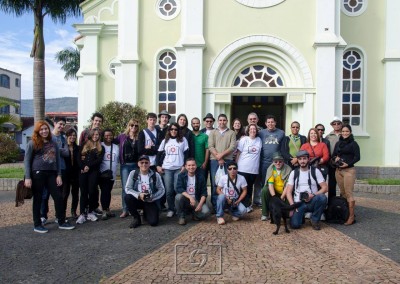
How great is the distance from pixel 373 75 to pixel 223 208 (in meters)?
9.02

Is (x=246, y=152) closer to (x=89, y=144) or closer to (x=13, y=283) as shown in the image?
(x=89, y=144)

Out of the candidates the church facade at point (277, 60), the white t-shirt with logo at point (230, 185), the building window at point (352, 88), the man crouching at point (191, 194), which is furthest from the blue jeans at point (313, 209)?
the building window at point (352, 88)

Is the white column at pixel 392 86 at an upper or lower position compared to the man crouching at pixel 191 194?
upper

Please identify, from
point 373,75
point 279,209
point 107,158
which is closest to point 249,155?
point 279,209

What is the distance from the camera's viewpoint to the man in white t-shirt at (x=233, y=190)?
7.50 meters

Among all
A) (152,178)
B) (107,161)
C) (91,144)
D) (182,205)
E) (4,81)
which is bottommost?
(182,205)

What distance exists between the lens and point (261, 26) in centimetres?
1346

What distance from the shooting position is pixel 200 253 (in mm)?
5590

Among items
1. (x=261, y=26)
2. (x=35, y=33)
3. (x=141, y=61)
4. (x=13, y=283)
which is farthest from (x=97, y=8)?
(x=13, y=283)

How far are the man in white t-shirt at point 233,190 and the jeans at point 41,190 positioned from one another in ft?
8.79

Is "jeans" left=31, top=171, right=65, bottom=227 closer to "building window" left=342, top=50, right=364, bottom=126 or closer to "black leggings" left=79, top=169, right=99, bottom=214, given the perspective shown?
"black leggings" left=79, top=169, right=99, bottom=214

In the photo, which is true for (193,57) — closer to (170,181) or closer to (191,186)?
(170,181)

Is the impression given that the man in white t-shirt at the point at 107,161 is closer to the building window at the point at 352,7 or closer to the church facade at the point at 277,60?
the church facade at the point at 277,60

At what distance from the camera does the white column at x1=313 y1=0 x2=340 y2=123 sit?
13.0 meters
